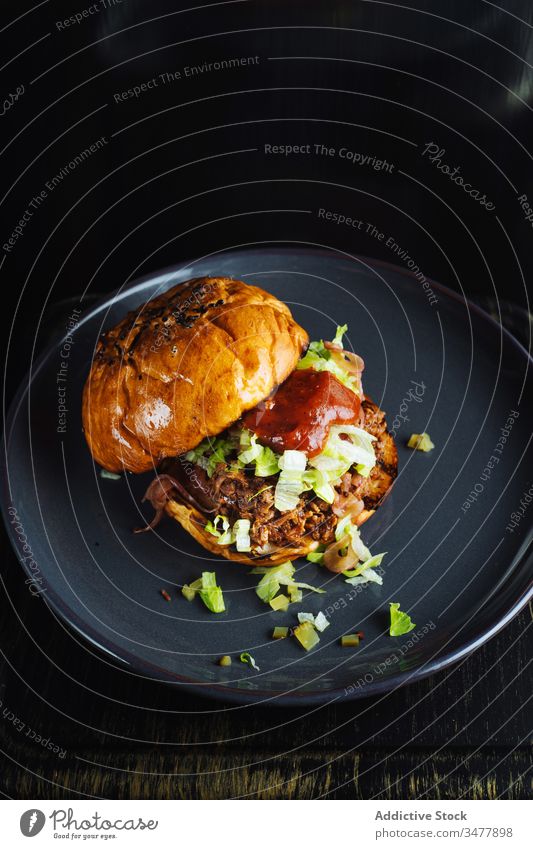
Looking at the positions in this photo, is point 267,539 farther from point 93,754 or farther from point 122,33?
point 122,33

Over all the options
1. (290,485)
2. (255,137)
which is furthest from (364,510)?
(255,137)

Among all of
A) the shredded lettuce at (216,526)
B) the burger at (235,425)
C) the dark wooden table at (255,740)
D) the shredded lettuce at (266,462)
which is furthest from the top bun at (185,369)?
the dark wooden table at (255,740)

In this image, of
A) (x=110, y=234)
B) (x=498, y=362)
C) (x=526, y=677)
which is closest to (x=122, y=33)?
(x=110, y=234)

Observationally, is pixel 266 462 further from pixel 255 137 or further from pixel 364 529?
pixel 255 137

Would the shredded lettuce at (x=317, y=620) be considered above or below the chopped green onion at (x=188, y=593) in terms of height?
below

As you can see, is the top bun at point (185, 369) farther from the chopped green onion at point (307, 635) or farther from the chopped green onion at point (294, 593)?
the chopped green onion at point (307, 635)

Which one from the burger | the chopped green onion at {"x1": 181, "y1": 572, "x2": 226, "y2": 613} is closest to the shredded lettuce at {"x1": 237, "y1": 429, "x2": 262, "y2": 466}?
the burger
